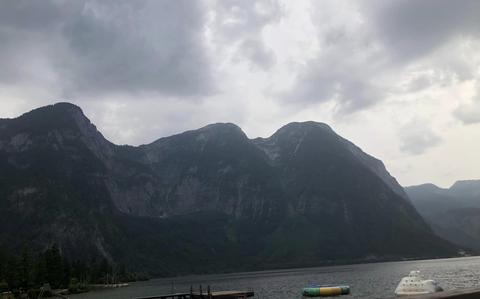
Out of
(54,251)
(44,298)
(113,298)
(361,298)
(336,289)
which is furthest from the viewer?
(54,251)

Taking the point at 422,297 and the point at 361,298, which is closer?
the point at 422,297

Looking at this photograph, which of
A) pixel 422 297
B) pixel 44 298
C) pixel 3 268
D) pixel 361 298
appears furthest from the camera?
pixel 3 268

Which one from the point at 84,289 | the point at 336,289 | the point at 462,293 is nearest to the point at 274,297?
the point at 336,289

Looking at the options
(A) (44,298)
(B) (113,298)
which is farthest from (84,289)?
(B) (113,298)

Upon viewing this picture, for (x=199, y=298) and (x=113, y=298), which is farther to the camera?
(x=113, y=298)

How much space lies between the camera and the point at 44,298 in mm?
154750

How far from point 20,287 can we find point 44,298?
9.48 metres

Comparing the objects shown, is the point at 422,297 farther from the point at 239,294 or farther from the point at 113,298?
the point at 113,298

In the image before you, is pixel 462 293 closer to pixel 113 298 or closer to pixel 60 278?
pixel 113 298

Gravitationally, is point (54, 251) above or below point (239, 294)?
above

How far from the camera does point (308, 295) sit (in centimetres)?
12812

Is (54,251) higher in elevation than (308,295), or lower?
higher

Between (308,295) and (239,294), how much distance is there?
61.7 ft

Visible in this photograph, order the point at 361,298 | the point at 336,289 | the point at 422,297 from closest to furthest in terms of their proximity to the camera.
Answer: the point at 422,297 < the point at 361,298 < the point at 336,289
